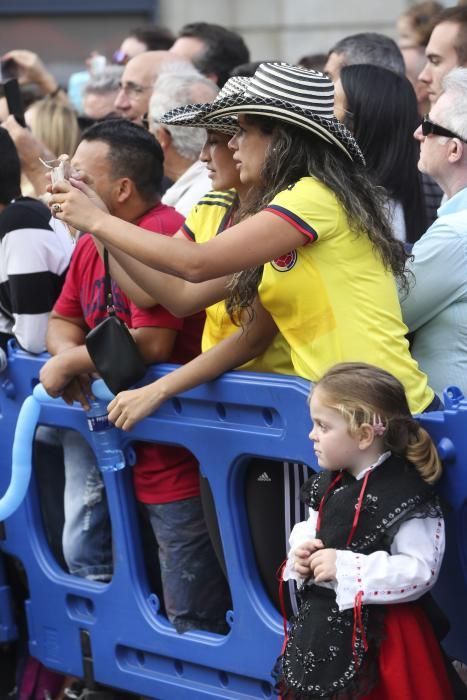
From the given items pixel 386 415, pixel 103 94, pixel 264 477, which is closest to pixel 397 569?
pixel 386 415

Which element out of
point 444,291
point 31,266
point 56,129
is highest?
point 444,291

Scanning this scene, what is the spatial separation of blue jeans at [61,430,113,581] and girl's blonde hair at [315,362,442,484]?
1.37 m

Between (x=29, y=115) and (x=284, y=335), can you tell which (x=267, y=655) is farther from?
(x=29, y=115)

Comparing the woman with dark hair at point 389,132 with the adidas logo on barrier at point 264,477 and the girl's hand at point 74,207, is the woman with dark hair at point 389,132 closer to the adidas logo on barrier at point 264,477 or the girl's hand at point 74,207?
the adidas logo on barrier at point 264,477

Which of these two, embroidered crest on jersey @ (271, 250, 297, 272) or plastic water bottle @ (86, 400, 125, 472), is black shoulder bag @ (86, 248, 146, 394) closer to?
plastic water bottle @ (86, 400, 125, 472)

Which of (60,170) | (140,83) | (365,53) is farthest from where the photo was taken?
(140,83)

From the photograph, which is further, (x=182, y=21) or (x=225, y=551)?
(x=182, y=21)

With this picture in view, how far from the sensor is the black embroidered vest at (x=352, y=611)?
306 cm

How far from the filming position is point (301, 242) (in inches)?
128

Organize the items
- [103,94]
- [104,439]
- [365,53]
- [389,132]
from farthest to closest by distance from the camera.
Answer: [103,94] < [365,53] < [389,132] < [104,439]

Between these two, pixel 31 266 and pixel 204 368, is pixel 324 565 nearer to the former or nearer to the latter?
pixel 204 368

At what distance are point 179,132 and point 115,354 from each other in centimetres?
179

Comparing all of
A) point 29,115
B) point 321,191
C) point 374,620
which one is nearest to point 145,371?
point 321,191

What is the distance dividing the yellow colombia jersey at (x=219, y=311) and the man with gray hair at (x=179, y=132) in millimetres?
1214
